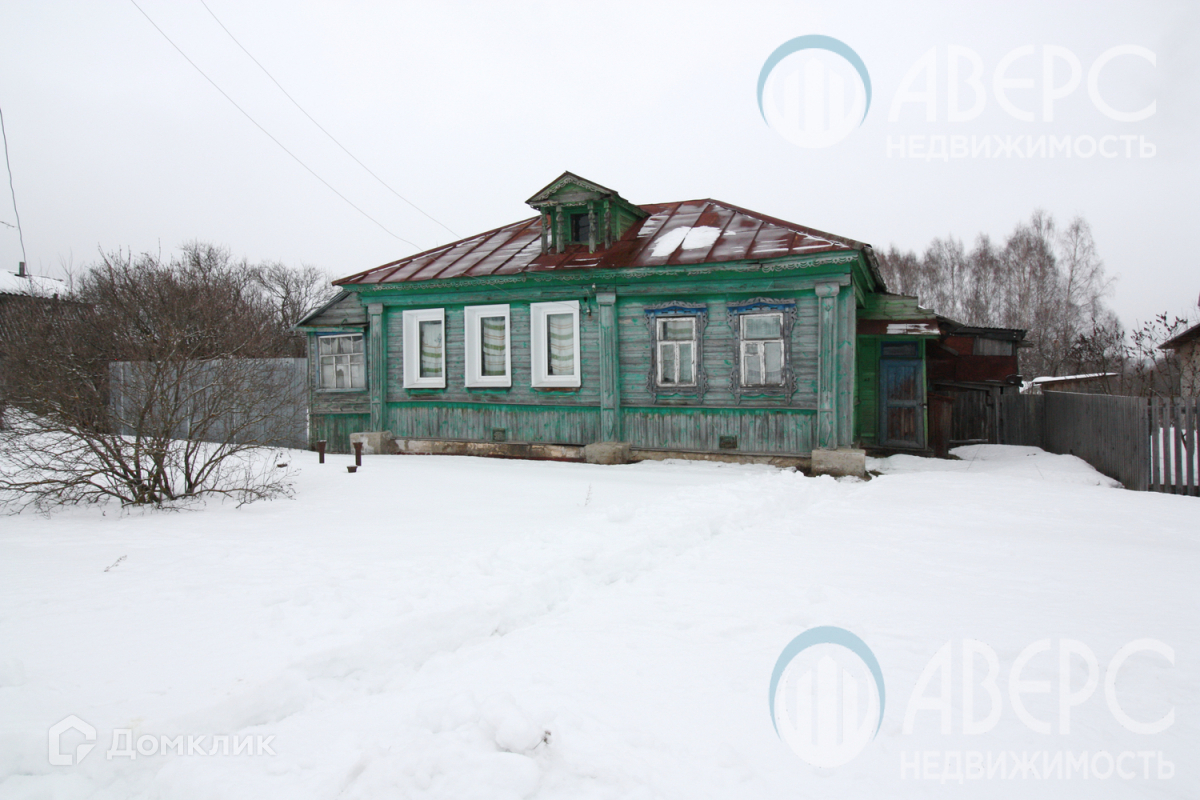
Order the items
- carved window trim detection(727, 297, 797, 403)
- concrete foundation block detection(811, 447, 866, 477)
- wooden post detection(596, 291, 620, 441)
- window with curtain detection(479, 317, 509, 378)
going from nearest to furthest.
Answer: concrete foundation block detection(811, 447, 866, 477) < carved window trim detection(727, 297, 797, 403) < wooden post detection(596, 291, 620, 441) < window with curtain detection(479, 317, 509, 378)

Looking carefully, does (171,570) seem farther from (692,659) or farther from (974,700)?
(974,700)

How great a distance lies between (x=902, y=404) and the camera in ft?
44.2

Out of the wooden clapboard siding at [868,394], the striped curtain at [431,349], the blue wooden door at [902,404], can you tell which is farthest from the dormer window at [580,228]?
the blue wooden door at [902,404]

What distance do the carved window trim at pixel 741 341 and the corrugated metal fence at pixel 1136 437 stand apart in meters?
4.97

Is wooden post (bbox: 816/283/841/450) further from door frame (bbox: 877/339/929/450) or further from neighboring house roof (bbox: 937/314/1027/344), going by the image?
neighboring house roof (bbox: 937/314/1027/344)

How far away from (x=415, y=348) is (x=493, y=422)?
2373 millimetres

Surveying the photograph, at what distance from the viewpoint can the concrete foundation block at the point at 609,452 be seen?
12038 mm

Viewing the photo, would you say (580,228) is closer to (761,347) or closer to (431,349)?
(431,349)

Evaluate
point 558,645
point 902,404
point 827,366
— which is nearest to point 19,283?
point 827,366

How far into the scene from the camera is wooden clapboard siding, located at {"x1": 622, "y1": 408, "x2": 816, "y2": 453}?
1109 centimetres

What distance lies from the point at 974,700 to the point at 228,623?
4153 mm

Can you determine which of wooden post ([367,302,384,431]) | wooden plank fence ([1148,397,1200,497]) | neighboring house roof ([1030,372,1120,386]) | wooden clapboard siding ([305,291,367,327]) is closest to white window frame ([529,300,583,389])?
wooden post ([367,302,384,431])

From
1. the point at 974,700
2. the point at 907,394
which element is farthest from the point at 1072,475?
the point at 974,700

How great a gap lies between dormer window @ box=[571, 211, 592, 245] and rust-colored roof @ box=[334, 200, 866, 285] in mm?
218
